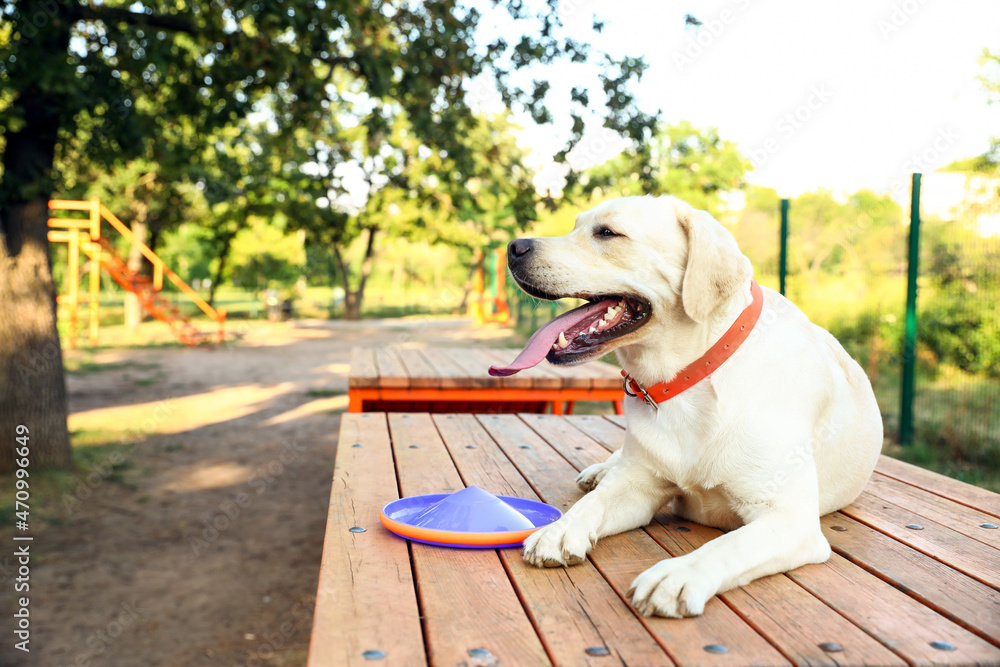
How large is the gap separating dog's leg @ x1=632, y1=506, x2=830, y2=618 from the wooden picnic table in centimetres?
3

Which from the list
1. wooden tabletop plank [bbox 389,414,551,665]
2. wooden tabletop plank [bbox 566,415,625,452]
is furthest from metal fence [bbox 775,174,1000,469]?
wooden tabletop plank [bbox 389,414,551,665]

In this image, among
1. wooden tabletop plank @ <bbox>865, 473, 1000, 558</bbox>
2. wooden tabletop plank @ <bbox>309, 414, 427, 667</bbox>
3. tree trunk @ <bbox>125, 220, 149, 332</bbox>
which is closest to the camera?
wooden tabletop plank @ <bbox>309, 414, 427, 667</bbox>

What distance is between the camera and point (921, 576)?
194cm

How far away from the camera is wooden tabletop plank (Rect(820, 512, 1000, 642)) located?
1694mm

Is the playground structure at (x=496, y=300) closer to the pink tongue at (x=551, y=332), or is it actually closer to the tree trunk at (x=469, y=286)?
the tree trunk at (x=469, y=286)

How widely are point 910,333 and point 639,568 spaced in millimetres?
5594

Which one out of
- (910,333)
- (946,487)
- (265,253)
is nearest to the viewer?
(946,487)

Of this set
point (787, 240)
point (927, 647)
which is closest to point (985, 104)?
point (787, 240)

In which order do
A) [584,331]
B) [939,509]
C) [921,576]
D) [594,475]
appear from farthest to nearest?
[594,475]
[939,509]
[584,331]
[921,576]

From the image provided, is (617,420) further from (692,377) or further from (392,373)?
(692,377)

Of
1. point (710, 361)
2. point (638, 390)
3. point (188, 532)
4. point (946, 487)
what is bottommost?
point (188, 532)

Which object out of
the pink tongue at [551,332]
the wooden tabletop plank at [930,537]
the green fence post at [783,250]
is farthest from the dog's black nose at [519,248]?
the green fence post at [783,250]

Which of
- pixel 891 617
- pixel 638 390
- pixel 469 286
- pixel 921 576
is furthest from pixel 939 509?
pixel 469 286

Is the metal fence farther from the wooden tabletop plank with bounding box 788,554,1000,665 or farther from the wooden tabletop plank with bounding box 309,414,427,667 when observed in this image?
the wooden tabletop plank with bounding box 309,414,427,667
